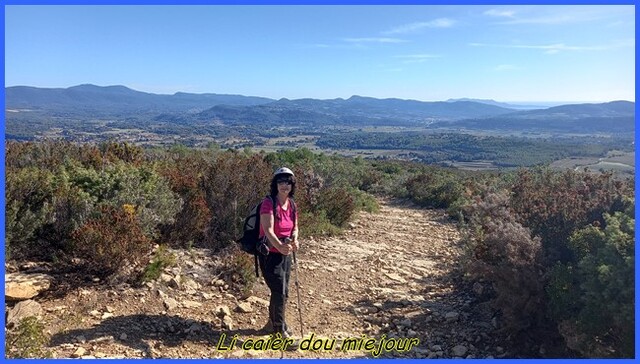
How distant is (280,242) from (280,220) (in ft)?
0.70

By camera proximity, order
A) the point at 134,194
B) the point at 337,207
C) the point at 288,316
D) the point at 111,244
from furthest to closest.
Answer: the point at 337,207 → the point at 134,194 → the point at 288,316 → the point at 111,244

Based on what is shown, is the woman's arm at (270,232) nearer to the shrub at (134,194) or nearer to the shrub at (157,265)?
the shrub at (157,265)

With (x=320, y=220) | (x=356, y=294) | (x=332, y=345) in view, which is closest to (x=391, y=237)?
(x=320, y=220)

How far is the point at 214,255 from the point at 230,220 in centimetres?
75

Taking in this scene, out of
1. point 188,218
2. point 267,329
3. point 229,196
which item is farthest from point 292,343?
point 229,196

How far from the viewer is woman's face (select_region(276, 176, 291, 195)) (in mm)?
4176

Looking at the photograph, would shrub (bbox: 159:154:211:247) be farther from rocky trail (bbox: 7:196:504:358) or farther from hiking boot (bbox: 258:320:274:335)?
hiking boot (bbox: 258:320:274:335)

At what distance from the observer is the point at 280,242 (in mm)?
4164

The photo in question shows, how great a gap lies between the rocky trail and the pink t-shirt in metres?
0.96

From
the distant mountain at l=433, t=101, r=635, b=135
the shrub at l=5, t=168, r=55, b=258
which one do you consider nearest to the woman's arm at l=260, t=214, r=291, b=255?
the shrub at l=5, t=168, r=55, b=258

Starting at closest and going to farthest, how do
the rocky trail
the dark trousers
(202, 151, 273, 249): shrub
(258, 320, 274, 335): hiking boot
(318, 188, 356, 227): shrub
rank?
the rocky trail < the dark trousers < (258, 320, 274, 335): hiking boot < (202, 151, 273, 249): shrub < (318, 188, 356, 227): shrub

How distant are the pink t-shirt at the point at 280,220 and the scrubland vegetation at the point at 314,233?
1.35m

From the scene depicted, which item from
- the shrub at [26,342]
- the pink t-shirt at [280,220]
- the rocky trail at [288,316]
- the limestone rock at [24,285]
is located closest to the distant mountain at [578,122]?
the rocky trail at [288,316]

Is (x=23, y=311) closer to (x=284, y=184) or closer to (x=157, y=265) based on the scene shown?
(x=157, y=265)
